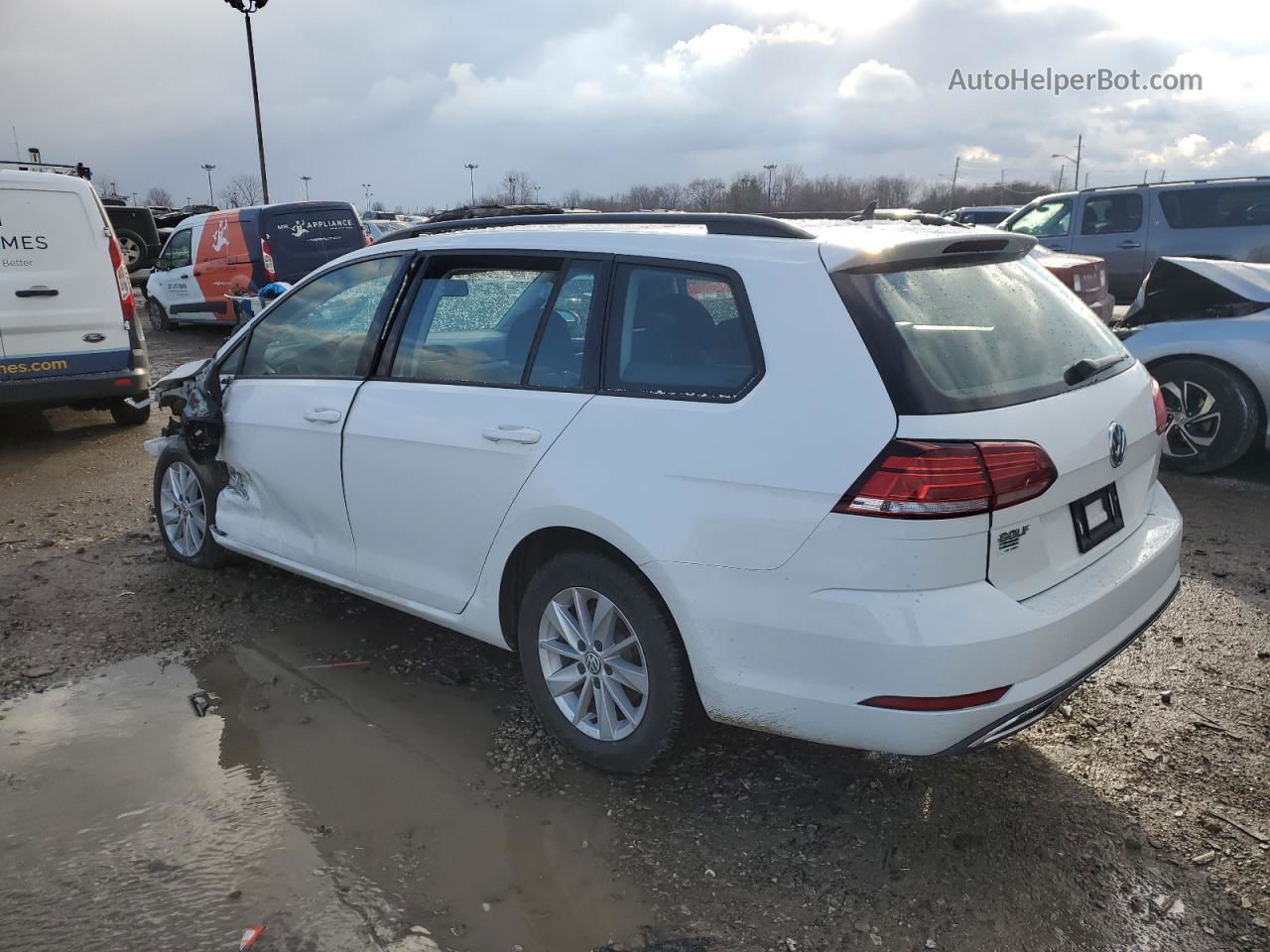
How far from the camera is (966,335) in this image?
2766 mm

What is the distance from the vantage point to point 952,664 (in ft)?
8.07

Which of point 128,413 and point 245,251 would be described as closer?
point 128,413

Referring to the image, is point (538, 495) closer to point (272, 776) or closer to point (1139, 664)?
point (272, 776)

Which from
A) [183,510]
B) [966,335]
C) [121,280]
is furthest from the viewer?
[121,280]

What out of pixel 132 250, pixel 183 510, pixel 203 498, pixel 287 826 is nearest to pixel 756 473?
pixel 287 826

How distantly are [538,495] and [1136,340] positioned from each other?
195 inches

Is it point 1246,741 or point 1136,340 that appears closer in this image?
point 1246,741

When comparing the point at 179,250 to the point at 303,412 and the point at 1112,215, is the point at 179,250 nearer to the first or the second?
the point at 303,412

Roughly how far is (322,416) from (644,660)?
1790 mm

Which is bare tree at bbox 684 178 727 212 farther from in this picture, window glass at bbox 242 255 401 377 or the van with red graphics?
window glass at bbox 242 255 401 377

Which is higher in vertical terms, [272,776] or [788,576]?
[788,576]

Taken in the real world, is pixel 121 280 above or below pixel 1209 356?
above

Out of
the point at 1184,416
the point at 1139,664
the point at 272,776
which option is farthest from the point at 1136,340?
the point at 272,776

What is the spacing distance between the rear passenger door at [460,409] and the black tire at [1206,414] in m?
4.73
